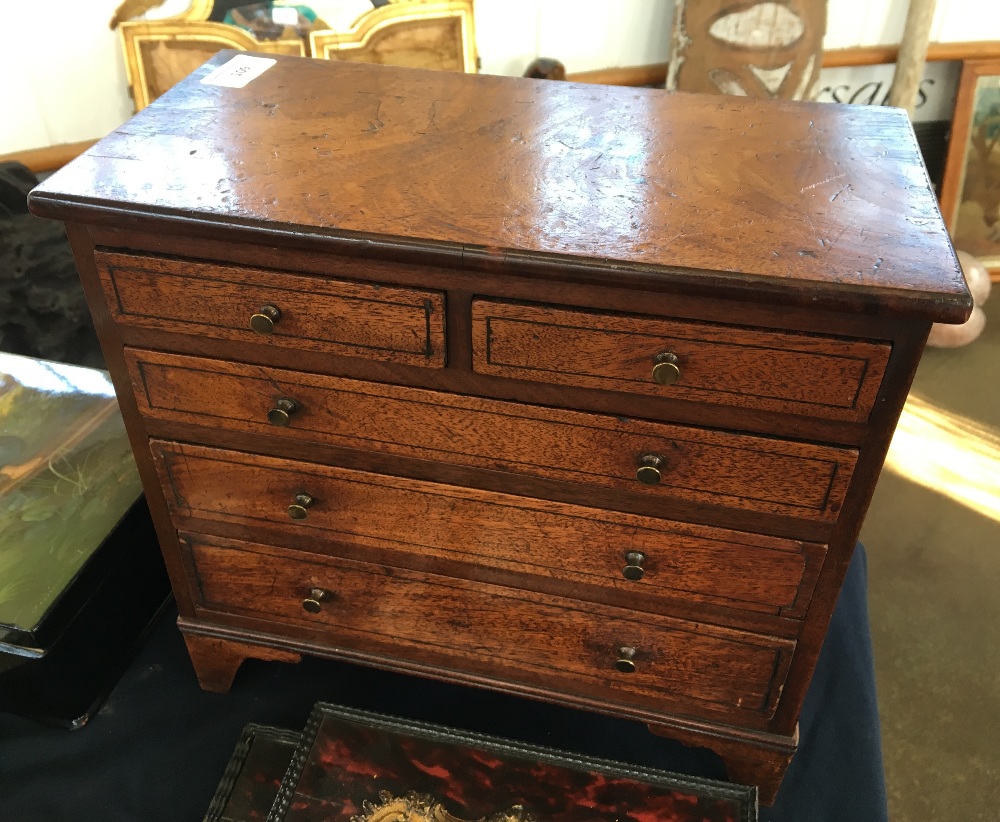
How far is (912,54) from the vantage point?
232 cm

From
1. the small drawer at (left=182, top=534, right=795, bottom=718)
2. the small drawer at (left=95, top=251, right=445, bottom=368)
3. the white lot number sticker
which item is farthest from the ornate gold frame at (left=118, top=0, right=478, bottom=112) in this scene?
the small drawer at (left=182, top=534, right=795, bottom=718)

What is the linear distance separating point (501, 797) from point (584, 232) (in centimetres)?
85

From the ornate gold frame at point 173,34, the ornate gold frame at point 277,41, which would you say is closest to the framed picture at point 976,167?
the ornate gold frame at point 277,41

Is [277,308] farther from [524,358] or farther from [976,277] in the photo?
[976,277]

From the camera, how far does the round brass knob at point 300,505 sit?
3.98ft

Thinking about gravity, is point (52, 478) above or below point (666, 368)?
below

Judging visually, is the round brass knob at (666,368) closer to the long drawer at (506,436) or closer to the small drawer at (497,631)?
the long drawer at (506,436)

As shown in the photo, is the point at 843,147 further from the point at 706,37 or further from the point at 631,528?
the point at 706,37

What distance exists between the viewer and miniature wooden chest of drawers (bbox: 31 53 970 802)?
3.06ft

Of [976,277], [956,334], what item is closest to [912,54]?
[976,277]

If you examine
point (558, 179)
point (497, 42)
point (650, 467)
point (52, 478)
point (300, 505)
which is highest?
point (558, 179)

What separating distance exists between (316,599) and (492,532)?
32cm

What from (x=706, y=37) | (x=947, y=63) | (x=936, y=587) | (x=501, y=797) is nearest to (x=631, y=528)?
(x=501, y=797)

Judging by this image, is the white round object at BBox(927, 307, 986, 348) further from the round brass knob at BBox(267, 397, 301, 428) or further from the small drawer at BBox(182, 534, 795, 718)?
the round brass knob at BBox(267, 397, 301, 428)
